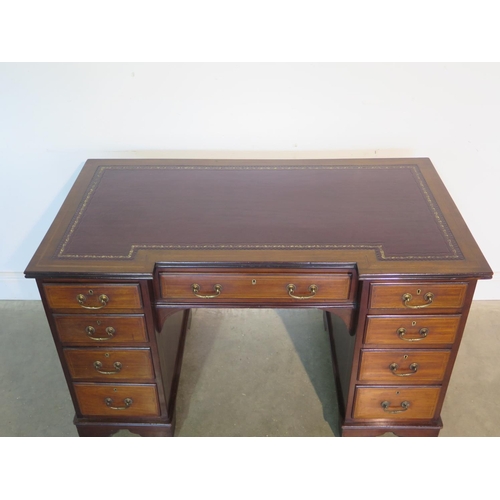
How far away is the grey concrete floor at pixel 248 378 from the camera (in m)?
2.08

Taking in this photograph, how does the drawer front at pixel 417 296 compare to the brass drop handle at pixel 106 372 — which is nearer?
the drawer front at pixel 417 296

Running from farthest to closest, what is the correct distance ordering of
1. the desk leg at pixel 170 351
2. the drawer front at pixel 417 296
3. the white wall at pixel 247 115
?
the white wall at pixel 247 115, the desk leg at pixel 170 351, the drawer front at pixel 417 296

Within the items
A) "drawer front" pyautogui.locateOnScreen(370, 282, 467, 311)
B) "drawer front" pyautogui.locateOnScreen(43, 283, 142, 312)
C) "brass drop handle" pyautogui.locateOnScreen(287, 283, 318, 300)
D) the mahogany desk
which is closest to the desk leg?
the mahogany desk

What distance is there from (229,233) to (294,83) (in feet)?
2.29

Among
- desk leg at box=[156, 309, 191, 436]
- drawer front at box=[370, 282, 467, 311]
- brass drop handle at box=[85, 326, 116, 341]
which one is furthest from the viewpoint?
desk leg at box=[156, 309, 191, 436]

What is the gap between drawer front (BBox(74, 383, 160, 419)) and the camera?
189cm

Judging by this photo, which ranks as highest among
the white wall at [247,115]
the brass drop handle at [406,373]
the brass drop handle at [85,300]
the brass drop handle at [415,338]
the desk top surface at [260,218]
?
the white wall at [247,115]

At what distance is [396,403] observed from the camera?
1.90 metres

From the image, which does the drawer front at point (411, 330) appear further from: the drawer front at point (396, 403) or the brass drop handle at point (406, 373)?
the drawer front at point (396, 403)

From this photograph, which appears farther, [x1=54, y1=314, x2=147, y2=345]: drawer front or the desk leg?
the desk leg

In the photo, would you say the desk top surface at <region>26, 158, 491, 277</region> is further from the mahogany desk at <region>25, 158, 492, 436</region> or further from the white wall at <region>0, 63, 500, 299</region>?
the white wall at <region>0, 63, 500, 299</region>

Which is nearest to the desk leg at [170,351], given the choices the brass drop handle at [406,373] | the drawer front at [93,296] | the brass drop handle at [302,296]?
the drawer front at [93,296]

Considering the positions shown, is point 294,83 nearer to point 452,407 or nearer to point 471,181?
point 471,181

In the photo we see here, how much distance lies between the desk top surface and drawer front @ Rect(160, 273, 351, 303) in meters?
0.07
